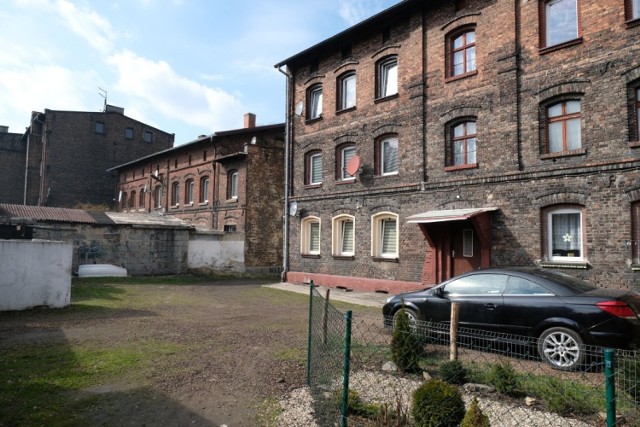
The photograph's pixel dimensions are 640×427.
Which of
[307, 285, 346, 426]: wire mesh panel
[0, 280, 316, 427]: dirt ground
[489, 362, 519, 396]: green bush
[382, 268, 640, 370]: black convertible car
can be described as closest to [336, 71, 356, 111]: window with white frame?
[0, 280, 316, 427]: dirt ground

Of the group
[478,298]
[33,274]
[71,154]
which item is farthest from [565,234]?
[71,154]

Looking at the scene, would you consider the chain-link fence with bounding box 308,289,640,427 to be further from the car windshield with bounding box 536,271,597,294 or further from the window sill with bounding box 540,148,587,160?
the window sill with bounding box 540,148,587,160

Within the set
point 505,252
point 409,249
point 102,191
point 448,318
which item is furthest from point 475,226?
point 102,191

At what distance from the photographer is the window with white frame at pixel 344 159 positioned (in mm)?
17672

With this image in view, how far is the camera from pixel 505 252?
40.8 ft

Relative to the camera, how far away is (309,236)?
19.5 metres

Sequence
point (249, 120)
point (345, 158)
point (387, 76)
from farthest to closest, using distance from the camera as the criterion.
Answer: point (249, 120) < point (345, 158) < point (387, 76)

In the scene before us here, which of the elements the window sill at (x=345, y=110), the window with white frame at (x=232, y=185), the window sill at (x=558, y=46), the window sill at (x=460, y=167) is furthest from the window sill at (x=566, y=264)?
the window with white frame at (x=232, y=185)

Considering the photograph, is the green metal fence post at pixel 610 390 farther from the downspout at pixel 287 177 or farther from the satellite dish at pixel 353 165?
the downspout at pixel 287 177

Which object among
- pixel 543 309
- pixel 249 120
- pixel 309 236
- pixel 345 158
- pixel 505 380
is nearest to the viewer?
pixel 505 380

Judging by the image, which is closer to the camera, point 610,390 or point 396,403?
point 610,390

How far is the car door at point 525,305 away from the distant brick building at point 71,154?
3770cm

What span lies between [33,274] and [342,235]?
35.9 ft

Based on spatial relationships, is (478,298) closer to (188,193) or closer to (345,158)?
(345,158)
